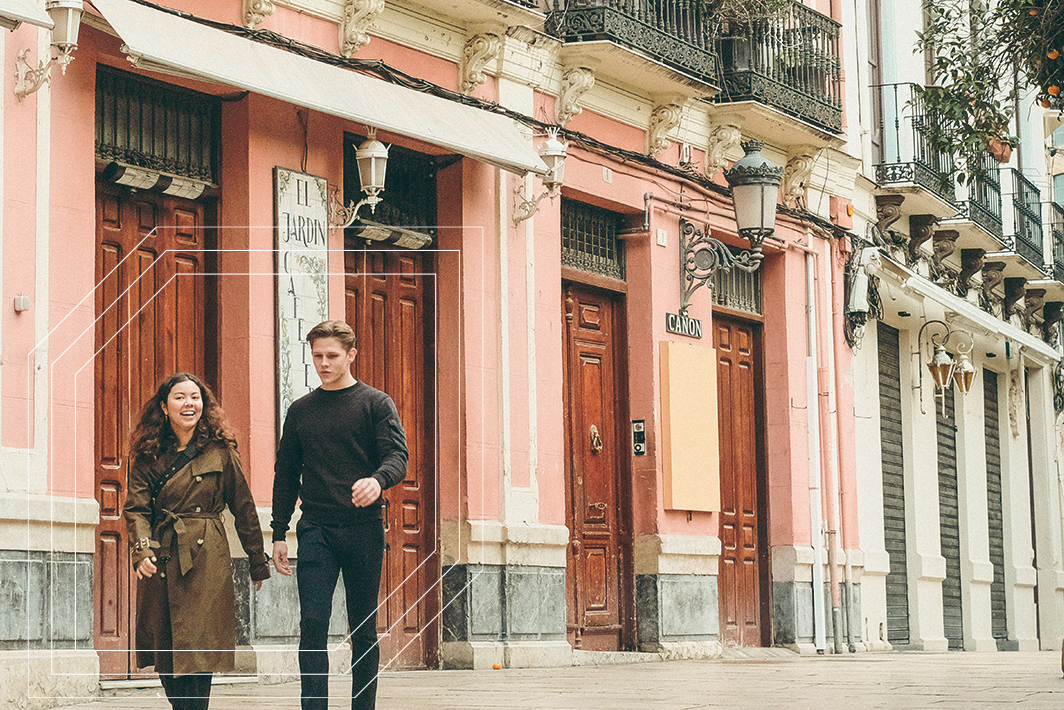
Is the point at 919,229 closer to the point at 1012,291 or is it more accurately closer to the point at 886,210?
the point at 886,210

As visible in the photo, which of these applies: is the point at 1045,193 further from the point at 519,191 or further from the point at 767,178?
Answer: the point at 519,191

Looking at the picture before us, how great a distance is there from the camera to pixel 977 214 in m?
21.4

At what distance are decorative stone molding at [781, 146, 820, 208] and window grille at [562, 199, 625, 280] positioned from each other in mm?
2979

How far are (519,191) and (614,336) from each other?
2.31 m

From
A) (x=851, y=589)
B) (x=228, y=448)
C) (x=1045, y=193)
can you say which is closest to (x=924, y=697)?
(x=228, y=448)

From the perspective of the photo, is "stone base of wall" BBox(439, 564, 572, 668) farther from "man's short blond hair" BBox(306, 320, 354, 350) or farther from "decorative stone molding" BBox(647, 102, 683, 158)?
"man's short blond hair" BBox(306, 320, 354, 350)

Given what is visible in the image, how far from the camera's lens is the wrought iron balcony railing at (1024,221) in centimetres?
2373

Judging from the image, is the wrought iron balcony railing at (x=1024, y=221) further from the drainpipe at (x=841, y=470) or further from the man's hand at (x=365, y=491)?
the man's hand at (x=365, y=491)

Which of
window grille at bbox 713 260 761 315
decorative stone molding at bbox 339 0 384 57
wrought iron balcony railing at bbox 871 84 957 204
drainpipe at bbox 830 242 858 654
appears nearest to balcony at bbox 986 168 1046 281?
wrought iron balcony railing at bbox 871 84 957 204

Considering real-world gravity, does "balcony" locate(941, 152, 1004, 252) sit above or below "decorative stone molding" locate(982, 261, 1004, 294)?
above

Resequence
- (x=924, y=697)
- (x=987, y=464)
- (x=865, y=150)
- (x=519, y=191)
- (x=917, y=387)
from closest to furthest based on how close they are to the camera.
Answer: (x=924, y=697) → (x=519, y=191) → (x=865, y=150) → (x=917, y=387) → (x=987, y=464)

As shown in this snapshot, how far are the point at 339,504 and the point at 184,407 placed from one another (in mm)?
789

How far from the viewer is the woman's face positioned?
23.9ft

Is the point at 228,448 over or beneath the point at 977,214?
beneath
